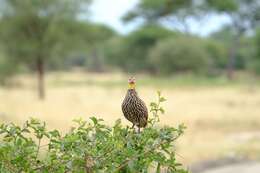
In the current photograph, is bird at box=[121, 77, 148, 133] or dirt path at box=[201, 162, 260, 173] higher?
dirt path at box=[201, 162, 260, 173]

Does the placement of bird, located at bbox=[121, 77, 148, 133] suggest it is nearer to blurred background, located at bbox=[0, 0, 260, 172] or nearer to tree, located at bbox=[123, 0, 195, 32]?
blurred background, located at bbox=[0, 0, 260, 172]

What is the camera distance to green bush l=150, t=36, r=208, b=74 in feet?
127

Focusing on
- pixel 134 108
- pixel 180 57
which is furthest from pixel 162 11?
pixel 134 108

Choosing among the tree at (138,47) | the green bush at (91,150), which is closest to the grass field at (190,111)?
the green bush at (91,150)

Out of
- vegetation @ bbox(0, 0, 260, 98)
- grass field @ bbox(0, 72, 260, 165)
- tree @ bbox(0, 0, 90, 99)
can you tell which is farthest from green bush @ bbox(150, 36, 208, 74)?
tree @ bbox(0, 0, 90, 99)

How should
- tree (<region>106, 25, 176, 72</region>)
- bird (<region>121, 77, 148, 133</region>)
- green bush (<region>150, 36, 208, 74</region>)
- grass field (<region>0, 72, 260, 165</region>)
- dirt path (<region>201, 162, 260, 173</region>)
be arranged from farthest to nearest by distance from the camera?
tree (<region>106, 25, 176, 72</region>), green bush (<region>150, 36, 208, 74</region>), grass field (<region>0, 72, 260, 165</region>), dirt path (<region>201, 162, 260, 173</region>), bird (<region>121, 77, 148, 133</region>)

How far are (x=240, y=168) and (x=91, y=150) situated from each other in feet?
35.3

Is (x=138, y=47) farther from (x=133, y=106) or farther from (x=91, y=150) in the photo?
(x=91, y=150)

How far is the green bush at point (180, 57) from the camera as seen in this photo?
3862 centimetres

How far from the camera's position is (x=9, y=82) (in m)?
35.4

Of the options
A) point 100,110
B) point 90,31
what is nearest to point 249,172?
point 100,110

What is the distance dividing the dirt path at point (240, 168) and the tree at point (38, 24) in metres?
12.5

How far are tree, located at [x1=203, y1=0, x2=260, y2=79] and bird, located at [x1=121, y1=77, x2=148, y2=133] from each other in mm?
35640

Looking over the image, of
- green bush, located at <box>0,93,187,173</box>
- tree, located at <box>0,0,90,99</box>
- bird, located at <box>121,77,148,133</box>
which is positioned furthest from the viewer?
tree, located at <box>0,0,90,99</box>
